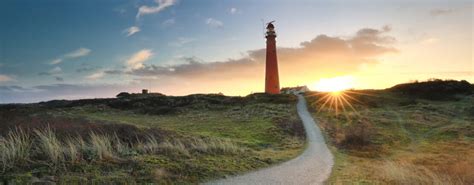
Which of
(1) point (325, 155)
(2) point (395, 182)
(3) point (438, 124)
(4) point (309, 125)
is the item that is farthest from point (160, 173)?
(3) point (438, 124)

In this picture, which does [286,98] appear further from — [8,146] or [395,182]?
[8,146]

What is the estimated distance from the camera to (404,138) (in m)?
35.7

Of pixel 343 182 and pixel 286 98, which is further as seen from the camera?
pixel 286 98

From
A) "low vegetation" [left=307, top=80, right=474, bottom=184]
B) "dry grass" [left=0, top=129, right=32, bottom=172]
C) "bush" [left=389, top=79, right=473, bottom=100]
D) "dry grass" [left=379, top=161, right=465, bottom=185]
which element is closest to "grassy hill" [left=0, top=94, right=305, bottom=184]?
"dry grass" [left=0, top=129, right=32, bottom=172]

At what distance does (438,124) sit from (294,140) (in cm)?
2096

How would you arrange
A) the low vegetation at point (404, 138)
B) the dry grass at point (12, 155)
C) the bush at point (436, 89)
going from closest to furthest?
the dry grass at point (12, 155)
the low vegetation at point (404, 138)
the bush at point (436, 89)

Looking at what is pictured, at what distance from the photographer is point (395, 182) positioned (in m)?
14.5

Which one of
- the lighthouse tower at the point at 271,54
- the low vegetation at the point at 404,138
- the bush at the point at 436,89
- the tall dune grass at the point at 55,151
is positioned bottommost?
the low vegetation at the point at 404,138

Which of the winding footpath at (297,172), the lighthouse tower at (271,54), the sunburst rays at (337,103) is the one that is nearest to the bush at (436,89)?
the sunburst rays at (337,103)

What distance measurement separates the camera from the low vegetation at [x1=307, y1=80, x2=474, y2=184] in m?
16.3

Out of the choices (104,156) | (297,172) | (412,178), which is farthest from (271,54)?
(104,156)

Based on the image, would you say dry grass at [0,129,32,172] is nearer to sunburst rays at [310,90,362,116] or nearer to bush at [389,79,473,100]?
sunburst rays at [310,90,362,116]

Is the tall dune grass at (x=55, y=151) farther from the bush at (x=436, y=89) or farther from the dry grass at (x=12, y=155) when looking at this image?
the bush at (x=436, y=89)

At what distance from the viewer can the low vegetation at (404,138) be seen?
16.3m
